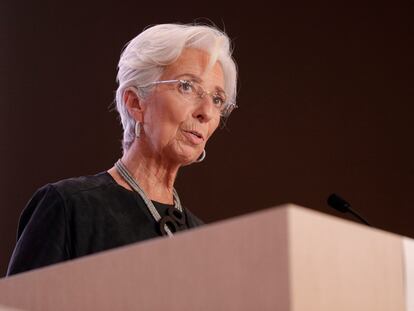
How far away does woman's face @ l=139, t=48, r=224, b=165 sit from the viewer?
7.00ft

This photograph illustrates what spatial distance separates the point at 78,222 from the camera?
1.88 meters

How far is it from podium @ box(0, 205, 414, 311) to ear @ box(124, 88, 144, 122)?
3.22ft

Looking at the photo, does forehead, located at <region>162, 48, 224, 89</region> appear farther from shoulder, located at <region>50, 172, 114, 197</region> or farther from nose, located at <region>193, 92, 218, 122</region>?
shoulder, located at <region>50, 172, 114, 197</region>

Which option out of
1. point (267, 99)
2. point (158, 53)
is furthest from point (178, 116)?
point (267, 99)

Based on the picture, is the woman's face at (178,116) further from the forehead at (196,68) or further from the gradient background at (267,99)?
the gradient background at (267,99)

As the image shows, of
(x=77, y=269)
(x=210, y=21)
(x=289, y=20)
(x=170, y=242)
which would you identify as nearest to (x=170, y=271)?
(x=170, y=242)

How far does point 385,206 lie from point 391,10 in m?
0.81

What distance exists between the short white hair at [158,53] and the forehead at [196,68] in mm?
10

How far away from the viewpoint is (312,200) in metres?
3.81

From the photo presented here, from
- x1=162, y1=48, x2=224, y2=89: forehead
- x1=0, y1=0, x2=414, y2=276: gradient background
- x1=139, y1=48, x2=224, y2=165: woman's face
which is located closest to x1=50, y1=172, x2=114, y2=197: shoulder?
x1=139, y1=48, x2=224, y2=165: woman's face

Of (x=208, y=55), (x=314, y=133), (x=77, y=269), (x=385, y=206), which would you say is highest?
(x=208, y=55)

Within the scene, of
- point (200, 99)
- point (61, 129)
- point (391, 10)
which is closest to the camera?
point (200, 99)

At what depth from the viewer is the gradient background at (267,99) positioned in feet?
11.4

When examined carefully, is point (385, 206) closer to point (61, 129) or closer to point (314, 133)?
point (314, 133)
